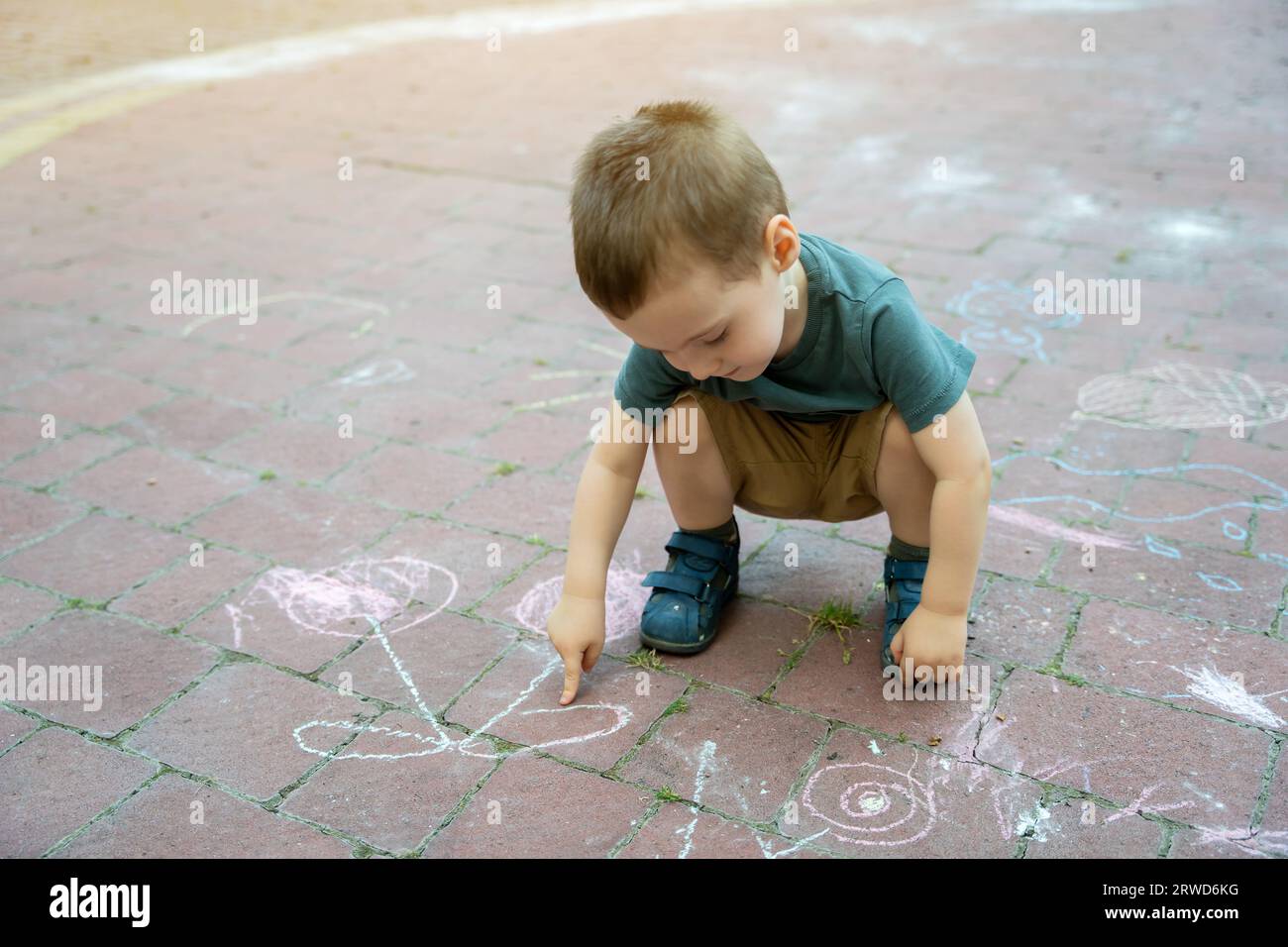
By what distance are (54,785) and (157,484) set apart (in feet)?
3.43

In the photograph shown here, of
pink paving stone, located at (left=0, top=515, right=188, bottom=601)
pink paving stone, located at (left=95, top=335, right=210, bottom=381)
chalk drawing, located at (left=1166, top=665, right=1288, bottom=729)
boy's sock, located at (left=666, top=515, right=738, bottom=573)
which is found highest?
pink paving stone, located at (left=95, top=335, right=210, bottom=381)

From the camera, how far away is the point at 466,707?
207cm

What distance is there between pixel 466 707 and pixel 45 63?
7.04 metres

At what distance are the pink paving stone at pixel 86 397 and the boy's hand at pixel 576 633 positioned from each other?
1.67 m

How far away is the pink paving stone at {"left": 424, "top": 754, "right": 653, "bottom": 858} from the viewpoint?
1.76m

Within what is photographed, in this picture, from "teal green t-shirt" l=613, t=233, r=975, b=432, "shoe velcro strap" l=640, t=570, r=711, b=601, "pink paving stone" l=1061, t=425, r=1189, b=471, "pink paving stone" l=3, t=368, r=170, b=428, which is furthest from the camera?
"pink paving stone" l=3, t=368, r=170, b=428

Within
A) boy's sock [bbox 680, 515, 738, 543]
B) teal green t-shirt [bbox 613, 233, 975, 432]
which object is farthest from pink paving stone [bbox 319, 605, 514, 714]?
teal green t-shirt [bbox 613, 233, 975, 432]

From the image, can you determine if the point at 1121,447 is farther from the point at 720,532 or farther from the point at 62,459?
the point at 62,459

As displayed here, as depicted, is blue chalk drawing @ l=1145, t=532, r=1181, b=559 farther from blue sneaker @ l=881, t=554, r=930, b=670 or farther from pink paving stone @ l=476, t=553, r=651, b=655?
pink paving stone @ l=476, t=553, r=651, b=655

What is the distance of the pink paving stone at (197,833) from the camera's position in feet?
5.81

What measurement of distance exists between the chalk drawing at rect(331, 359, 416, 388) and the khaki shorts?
1.45 m

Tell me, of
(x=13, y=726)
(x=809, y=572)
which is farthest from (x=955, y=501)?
(x=13, y=726)

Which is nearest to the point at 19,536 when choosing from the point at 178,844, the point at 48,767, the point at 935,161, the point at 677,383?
the point at 48,767

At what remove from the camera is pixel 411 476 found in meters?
2.84
